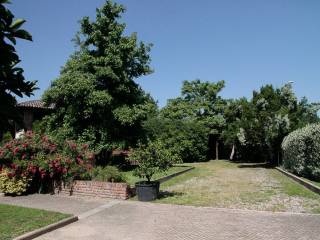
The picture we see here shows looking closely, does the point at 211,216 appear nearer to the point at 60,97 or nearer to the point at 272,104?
the point at 60,97

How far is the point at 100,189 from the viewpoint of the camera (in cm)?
1398

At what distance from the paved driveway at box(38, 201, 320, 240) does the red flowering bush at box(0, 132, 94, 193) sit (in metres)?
3.71

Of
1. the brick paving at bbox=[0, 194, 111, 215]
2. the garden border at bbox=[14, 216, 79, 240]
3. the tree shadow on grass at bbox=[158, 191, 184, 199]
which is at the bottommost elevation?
the garden border at bbox=[14, 216, 79, 240]

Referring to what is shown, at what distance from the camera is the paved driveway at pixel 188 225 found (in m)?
8.90

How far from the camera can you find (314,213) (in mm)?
11312

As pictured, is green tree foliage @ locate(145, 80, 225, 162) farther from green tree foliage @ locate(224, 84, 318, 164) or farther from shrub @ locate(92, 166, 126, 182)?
shrub @ locate(92, 166, 126, 182)

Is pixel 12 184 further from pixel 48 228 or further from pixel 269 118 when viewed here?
pixel 269 118

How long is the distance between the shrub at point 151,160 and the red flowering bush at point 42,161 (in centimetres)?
252

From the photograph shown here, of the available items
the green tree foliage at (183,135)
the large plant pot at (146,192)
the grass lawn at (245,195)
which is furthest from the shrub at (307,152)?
the green tree foliage at (183,135)

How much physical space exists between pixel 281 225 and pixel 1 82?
838 cm

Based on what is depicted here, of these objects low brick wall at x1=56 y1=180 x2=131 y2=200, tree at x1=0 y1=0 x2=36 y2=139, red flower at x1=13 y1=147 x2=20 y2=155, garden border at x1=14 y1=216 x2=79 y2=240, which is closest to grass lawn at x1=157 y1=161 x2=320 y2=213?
low brick wall at x1=56 y1=180 x2=131 y2=200

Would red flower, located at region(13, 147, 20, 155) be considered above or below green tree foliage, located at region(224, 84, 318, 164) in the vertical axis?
below

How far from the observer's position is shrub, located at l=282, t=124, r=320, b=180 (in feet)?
59.5

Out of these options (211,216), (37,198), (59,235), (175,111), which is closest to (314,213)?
(211,216)
